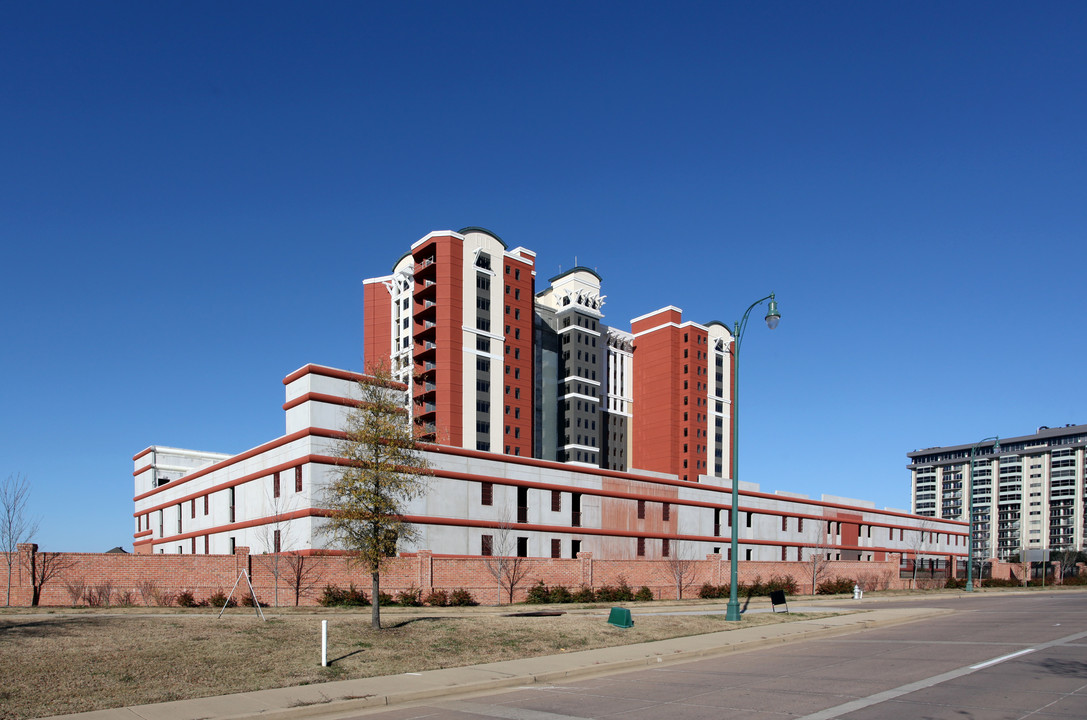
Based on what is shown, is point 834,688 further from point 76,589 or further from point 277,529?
point 277,529

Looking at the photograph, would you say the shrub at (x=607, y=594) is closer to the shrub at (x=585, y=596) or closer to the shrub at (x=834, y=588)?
the shrub at (x=585, y=596)

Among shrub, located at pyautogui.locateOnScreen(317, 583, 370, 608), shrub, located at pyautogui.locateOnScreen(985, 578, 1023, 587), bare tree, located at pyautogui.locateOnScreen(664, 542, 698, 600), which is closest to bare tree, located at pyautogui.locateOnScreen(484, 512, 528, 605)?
shrub, located at pyautogui.locateOnScreen(317, 583, 370, 608)

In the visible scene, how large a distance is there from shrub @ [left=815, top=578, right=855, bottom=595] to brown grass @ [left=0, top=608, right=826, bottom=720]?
3560 centimetres

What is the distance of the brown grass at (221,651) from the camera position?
13.8 metres

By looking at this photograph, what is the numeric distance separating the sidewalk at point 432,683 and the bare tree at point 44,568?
87.4ft

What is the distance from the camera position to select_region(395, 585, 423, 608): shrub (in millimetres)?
37281

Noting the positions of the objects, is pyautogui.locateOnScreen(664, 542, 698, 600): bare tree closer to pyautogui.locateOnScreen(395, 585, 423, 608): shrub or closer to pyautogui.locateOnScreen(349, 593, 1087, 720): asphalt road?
pyautogui.locateOnScreen(395, 585, 423, 608): shrub

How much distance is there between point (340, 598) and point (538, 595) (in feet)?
36.4

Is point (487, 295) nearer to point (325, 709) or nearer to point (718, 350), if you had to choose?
point (718, 350)

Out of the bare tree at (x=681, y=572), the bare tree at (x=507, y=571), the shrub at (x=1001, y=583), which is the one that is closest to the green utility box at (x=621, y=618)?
the bare tree at (x=507, y=571)

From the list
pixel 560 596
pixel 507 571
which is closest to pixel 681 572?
pixel 560 596

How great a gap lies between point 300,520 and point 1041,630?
1387 inches

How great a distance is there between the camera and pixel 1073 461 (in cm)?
17900

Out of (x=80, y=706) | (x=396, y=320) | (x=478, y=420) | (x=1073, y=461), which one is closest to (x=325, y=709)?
(x=80, y=706)
